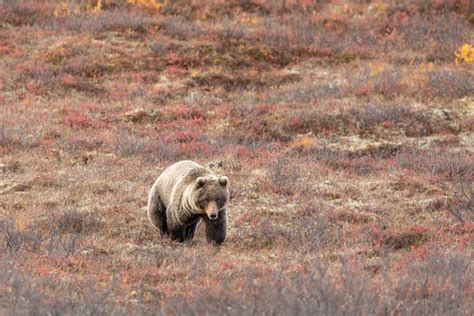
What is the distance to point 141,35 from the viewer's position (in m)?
27.0

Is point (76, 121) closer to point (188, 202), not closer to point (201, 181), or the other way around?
point (188, 202)

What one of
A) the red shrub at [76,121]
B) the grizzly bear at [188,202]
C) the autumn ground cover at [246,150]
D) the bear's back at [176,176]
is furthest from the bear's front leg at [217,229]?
the red shrub at [76,121]

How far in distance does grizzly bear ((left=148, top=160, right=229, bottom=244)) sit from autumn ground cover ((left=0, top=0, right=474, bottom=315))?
0.31m

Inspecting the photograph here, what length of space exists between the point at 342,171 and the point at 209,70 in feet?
30.2

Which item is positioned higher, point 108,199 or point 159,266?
point 159,266

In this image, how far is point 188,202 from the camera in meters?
10.9

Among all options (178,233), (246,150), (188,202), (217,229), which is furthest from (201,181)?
(246,150)

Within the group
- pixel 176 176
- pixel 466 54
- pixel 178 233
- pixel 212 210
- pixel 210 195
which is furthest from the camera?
pixel 466 54

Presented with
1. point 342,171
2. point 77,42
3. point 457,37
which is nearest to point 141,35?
point 77,42

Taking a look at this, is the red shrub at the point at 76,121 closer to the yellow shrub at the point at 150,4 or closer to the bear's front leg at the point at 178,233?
the bear's front leg at the point at 178,233

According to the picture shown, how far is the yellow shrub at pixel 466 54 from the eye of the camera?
24234 millimetres

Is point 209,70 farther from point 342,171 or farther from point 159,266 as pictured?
point 159,266

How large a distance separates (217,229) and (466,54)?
15.7 m

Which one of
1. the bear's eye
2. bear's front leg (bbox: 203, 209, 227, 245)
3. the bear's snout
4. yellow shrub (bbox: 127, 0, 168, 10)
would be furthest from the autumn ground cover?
the bear's eye
